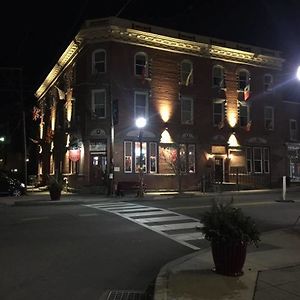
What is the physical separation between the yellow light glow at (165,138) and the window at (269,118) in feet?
33.6

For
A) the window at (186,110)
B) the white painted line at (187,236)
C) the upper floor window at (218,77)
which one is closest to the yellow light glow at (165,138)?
the window at (186,110)

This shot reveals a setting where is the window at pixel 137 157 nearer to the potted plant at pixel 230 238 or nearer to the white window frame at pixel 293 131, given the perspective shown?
the white window frame at pixel 293 131

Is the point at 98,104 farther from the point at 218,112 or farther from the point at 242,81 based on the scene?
the point at 242,81

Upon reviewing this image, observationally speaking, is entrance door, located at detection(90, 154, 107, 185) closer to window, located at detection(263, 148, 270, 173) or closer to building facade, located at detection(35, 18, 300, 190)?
building facade, located at detection(35, 18, 300, 190)

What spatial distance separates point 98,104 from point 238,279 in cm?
2575

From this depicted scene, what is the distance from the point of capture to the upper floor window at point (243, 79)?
37.4 m

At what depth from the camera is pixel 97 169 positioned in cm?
3158

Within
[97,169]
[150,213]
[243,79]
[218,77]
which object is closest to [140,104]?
[97,169]

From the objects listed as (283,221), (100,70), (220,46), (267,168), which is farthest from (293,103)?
(283,221)

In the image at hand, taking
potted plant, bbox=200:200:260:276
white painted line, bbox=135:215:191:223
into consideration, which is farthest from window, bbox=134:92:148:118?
potted plant, bbox=200:200:260:276

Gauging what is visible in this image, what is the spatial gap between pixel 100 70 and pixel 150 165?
7.59 m

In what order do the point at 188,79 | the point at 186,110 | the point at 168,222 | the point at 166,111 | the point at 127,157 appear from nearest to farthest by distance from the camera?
the point at 168,222
the point at 127,157
the point at 166,111
the point at 188,79
the point at 186,110

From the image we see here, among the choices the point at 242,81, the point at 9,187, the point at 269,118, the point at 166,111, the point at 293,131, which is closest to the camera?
the point at 9,187

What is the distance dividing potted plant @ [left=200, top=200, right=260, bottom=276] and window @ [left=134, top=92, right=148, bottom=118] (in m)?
25.1
